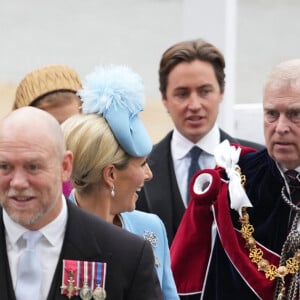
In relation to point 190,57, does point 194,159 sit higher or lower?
lower

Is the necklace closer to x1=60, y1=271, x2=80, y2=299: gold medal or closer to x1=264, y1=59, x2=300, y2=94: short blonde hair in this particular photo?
x1=264, y1=59, x2=300, y2=94: short blonde hair

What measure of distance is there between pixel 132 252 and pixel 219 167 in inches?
47.1

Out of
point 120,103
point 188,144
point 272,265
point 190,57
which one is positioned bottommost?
point 272,265

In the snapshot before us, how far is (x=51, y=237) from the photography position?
3.85 metres

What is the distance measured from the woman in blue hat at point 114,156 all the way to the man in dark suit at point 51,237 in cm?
52

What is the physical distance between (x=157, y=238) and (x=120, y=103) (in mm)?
534

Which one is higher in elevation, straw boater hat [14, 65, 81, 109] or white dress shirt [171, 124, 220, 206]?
straw boater hat [14, 65, 81, 109]

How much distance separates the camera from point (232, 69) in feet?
27.0

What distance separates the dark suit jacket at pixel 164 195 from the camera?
5.69 metres

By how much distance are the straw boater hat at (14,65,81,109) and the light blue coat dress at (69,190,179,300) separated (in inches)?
51.8

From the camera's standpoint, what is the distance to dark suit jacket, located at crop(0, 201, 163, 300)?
3.84m

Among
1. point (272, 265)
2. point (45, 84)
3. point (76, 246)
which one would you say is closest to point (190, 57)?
point (45, 84)

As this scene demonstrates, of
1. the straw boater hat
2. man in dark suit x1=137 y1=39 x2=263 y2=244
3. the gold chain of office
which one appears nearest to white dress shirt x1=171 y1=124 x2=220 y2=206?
man in dark suit x1=137 y1=39 x2=263 y2=244

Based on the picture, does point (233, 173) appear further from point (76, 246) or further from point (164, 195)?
point (76, 246)
